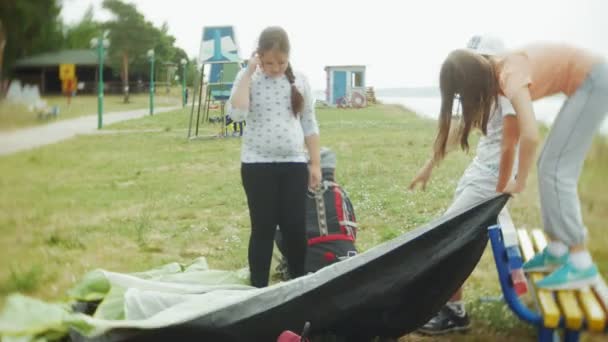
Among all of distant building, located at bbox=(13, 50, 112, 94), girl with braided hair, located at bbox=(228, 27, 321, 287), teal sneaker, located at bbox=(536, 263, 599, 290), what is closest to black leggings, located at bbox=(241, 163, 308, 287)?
girl with braided hair, located at bbox=(228, 27, 321, 287)

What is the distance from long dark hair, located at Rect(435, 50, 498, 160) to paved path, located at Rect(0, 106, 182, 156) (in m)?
0.84

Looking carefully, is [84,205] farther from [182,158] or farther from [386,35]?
[386,35]

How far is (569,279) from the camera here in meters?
1.44

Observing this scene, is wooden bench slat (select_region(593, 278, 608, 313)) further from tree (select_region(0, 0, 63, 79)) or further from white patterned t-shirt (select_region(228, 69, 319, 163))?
tree (select_region(0, 0, 63, 79))

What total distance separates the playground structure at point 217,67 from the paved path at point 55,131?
0.35 ft

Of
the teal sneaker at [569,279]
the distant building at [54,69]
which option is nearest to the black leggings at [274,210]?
the distant building at [54,69]

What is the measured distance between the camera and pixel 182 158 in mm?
2346

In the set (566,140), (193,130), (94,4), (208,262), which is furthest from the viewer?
(208,262)

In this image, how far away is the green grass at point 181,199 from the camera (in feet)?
6.14

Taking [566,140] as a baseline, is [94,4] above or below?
above

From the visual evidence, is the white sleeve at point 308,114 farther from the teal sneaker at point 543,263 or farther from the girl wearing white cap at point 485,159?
the teal sneaker at point 543,263

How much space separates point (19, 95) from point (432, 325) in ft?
4.06

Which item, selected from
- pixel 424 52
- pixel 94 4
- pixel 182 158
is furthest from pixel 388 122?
pixel 94 4

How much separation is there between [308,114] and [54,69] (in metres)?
0.67
